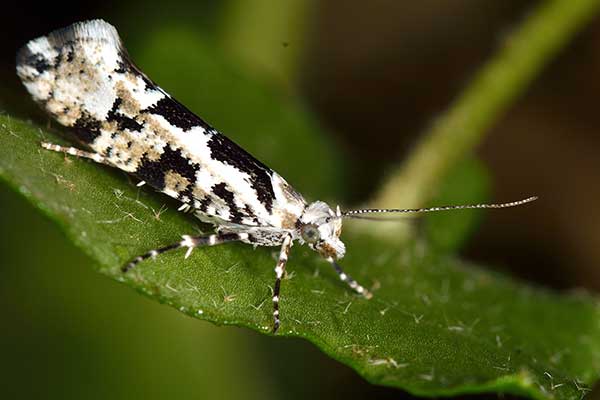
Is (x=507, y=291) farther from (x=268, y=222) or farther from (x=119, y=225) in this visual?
(x=119, y=225)

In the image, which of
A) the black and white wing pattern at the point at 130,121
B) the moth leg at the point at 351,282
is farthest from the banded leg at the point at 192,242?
the moth leg at the point at 351,282

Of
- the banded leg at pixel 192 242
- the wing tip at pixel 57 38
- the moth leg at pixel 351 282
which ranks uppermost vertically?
the wing tip at pixel 57 38

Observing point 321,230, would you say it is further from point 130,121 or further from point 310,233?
point 130,121

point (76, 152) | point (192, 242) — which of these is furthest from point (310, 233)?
point (76, 152)

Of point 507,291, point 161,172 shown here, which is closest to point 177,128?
point 161,172

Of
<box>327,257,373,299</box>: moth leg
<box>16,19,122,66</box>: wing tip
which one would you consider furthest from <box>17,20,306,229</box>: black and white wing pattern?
<box>327,257,373,299</box>: moth leg

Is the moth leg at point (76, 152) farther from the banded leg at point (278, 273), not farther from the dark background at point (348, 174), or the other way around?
the banded leg at point (278, 273)
